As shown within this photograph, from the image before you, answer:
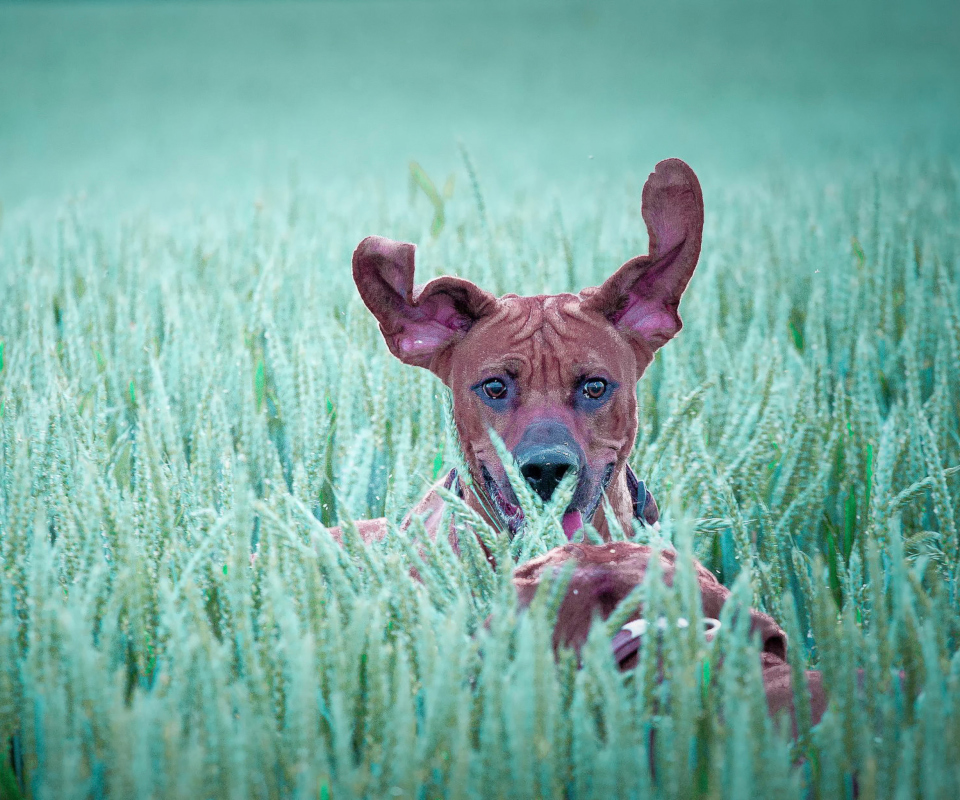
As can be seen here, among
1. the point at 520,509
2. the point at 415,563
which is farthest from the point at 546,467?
the point at 415,563

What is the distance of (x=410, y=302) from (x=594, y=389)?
49 centimetres

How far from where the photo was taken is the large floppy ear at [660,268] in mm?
2213

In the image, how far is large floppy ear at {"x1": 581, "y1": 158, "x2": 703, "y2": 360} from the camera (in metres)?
2.21

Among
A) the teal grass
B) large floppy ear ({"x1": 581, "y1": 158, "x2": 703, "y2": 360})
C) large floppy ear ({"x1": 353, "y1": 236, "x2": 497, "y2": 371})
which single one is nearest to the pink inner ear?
large floppy ear ({"x1": 353, "y1": 236, "x2": 497, "y2": 371})

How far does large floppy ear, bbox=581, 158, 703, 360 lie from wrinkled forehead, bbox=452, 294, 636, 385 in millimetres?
53

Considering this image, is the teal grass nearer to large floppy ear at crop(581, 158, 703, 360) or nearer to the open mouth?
the open mouth

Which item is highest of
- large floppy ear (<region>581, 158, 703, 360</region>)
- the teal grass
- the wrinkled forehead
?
large floppy ear (<region>581, 158, 703, 360</region>)

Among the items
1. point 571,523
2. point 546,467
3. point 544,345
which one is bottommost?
point 571,523

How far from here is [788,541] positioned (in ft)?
6.82

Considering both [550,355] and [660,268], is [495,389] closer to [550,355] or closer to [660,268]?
[550,355]

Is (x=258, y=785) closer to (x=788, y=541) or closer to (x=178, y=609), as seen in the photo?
(x=178, y=609)

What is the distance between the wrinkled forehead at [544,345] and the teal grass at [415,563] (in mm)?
170

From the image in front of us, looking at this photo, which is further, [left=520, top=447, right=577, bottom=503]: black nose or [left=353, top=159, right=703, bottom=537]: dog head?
[left=353, top=159, right=703, bottom=537]: dog head

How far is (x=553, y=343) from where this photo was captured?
2.33 m
